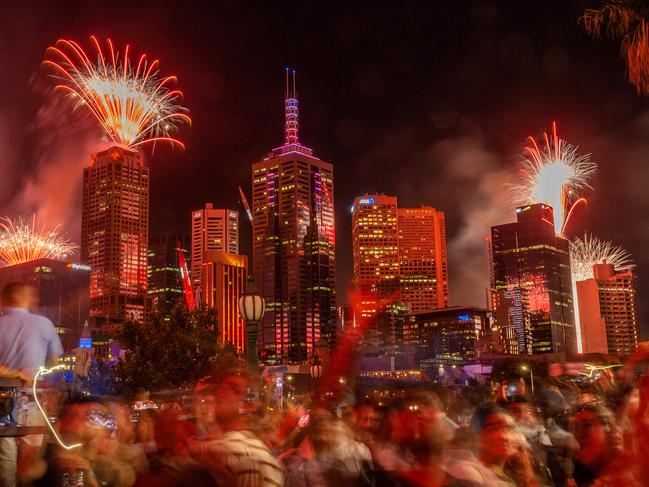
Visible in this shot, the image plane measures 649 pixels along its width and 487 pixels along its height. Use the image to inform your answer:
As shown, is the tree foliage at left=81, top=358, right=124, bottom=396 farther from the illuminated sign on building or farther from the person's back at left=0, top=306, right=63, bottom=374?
the illuminated sign on building

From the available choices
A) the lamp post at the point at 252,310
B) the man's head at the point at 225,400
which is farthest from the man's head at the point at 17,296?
the lamp post at the point at 252,310

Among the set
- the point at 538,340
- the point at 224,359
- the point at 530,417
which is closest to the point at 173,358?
the point at 224,359

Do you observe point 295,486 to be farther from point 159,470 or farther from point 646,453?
point 646,453

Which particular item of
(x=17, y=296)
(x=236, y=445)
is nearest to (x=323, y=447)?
(x=236, y=445)

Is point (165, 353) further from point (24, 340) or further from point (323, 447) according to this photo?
point (323, 447)

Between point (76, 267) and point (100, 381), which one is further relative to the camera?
point (76, 267)

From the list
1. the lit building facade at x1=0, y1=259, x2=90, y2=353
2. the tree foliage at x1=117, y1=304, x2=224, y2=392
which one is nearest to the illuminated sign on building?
the lit building facade at x1=0, y1=259, x2=90, y2=353
